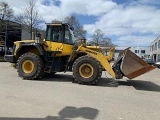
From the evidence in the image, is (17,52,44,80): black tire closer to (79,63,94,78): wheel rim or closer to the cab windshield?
the cab windshield

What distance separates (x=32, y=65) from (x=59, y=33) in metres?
2.24

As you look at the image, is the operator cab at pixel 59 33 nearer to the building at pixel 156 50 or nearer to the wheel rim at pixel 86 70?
the wheel rim at pixel 86 70

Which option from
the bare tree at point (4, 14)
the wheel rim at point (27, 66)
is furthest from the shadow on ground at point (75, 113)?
the bare tree at point (4, 14)

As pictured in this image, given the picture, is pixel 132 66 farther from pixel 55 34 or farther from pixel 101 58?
pixel 55 34

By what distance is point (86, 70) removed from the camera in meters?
11.4

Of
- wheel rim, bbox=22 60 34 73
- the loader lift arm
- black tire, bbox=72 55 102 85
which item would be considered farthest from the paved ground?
wheel rim, bbox=22 60 34 73

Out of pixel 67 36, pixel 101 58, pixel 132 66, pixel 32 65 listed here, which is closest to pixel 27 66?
pixel 32 65

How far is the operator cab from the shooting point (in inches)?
492

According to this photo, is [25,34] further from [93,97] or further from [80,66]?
[93,97]

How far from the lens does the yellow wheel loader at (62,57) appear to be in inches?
442

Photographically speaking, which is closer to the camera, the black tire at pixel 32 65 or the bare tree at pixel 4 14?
the black tire at pixel 32 65

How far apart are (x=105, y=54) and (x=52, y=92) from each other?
4.16 m

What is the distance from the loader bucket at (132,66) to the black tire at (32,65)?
13.9ft

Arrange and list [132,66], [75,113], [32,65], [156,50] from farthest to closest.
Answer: [156,50], [32,65], [132,66], [75,113]
